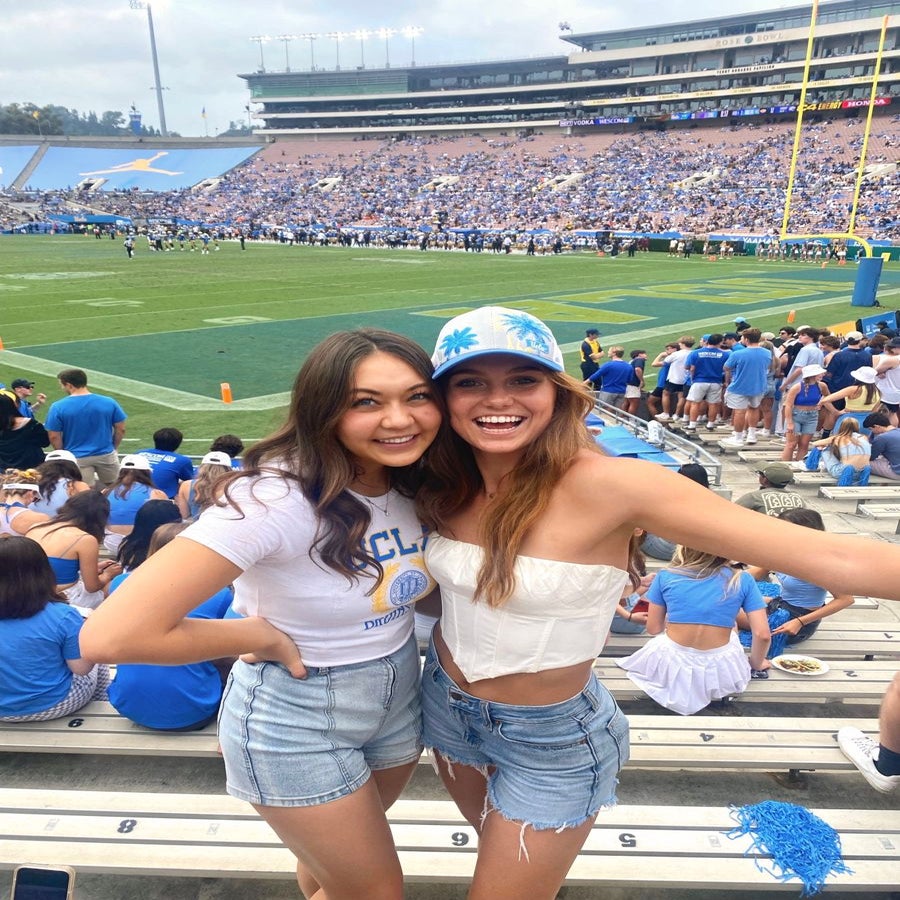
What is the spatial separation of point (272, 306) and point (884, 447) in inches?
709

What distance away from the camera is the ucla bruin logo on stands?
1.84 m

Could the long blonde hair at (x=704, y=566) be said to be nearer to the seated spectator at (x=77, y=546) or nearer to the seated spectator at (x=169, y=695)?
the seated spectator at (x=169, y=695)

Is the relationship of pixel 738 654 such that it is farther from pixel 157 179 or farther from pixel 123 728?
pixel 157 179

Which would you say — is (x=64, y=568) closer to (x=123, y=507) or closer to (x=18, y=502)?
(x=123, y=507)

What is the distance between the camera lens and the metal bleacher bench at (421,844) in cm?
252

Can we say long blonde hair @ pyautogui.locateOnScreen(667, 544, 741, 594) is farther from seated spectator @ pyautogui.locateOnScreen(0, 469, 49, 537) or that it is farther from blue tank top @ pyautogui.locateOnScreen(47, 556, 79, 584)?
seated spectator @ pyautogui.locateOnScreen(0, 469, 49, 537)

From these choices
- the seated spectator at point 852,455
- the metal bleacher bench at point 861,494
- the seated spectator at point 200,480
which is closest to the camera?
A: the seated spectator at point 200,480

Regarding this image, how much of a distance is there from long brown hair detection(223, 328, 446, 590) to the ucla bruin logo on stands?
7cm

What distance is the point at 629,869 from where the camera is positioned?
100 inches

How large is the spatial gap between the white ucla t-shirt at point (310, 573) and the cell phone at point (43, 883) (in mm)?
831

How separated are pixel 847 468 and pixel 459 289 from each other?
19430 mm

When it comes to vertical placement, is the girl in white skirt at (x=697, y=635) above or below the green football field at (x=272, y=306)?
above

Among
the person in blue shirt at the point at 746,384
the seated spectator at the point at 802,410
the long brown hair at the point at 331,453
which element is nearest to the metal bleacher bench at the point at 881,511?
the seated spectator at the point at 802,410

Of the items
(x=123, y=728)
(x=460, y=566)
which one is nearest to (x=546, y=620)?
(x=460, y=566)
